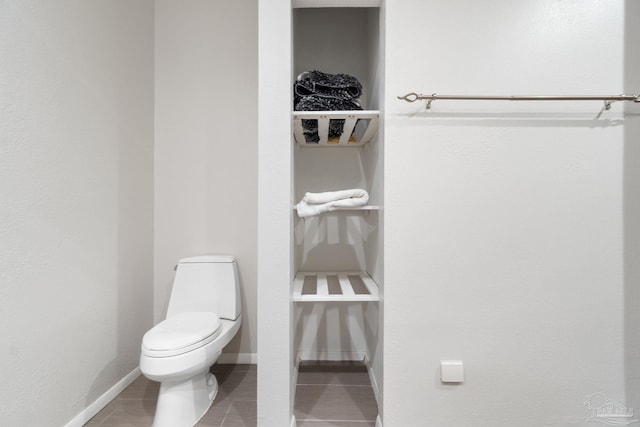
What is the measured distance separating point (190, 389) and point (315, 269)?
98cm

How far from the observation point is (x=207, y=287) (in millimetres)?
1850

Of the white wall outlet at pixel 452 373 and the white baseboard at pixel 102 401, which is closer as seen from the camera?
the white wall outlet at pixel 452 373

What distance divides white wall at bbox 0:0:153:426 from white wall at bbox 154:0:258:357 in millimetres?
131

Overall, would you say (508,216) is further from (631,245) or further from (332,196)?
(332,196)

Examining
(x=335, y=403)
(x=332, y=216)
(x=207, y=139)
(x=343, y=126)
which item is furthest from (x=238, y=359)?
(x=343, y=126)

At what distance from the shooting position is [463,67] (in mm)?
1319

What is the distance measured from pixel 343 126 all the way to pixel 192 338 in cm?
132

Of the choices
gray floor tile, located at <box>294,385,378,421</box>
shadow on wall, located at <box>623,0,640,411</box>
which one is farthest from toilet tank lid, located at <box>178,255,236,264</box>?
shadow on wall, located at <box>623,0,640,411</box>

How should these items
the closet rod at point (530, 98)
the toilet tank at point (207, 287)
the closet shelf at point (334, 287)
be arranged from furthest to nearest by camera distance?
the toilet tank at point (207, 287), the closet shelf at point (334, 287), the closet rod at point (530, 98)

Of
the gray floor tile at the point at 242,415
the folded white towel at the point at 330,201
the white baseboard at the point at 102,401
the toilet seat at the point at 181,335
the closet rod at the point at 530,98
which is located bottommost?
the gray floor tile at the point at 242,415

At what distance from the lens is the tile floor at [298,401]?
1.48m

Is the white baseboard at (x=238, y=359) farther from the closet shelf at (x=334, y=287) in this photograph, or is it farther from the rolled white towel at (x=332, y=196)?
the rolled white towel at (x=332, y=196)

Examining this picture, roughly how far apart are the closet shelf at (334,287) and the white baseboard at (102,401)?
46.6 inches

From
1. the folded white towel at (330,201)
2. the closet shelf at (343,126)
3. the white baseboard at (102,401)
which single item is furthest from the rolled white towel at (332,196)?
the white baseboard at (102,401)
